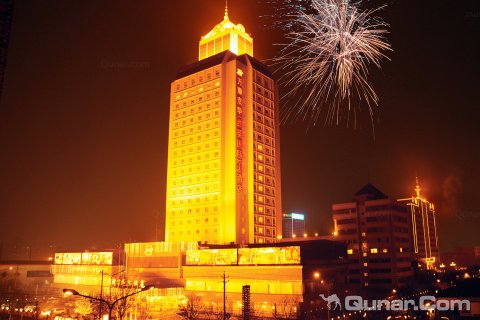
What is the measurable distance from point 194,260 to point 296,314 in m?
23.2

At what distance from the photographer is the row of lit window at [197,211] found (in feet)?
278

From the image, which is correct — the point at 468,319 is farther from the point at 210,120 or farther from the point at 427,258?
the point at 427,258

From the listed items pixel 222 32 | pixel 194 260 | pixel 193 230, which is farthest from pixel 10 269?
pixel 222 32

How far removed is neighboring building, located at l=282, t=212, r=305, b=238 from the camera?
502ft

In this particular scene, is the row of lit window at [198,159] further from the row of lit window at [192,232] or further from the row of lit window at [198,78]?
the row of lit window at [198,78]

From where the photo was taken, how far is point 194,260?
7225cm

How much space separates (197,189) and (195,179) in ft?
7.61

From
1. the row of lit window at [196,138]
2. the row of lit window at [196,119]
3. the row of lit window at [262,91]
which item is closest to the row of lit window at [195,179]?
the row of lit window at [196,138]

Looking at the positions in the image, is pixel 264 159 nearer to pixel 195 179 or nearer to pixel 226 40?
pixel 195 179

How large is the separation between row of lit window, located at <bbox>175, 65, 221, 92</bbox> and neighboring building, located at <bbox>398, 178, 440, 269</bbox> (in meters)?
72.1

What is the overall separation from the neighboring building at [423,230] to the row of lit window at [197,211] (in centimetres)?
6754

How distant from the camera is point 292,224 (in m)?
154

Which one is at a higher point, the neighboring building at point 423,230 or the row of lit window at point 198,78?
the row of lit window at point 198,78

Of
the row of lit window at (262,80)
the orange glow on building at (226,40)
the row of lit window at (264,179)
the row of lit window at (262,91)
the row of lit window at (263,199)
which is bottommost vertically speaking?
the row of lit window at (263,199)
